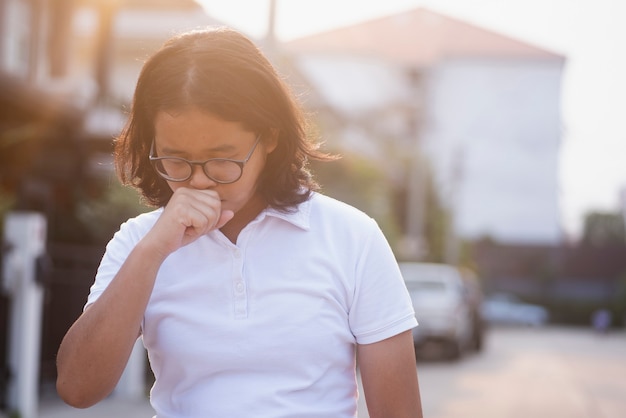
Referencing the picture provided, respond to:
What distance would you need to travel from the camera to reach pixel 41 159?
1789 centimetres

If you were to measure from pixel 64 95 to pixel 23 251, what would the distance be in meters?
7.76

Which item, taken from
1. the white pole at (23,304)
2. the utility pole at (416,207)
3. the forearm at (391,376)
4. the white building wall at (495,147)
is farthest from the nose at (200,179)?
the white building wall at (495,147)

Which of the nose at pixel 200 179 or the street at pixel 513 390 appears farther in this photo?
the street at pixel 513 390

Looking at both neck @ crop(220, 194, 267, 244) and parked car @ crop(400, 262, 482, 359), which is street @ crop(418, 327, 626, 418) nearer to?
parked car @ crop(400, 262, 482, 359)

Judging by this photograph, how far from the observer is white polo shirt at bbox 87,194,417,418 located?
224 cm

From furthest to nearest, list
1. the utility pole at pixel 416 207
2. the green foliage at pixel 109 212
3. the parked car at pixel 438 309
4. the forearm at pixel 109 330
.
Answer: the utility pole at pixel 416 207 → the parked car at pixel 438 309 → the green foliage at pixel 109 212 → the forearm at pixel 109 330

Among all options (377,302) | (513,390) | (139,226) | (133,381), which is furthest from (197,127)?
(513,390)

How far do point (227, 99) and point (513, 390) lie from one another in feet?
43.4

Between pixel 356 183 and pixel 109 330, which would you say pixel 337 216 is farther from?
pixel 356 183

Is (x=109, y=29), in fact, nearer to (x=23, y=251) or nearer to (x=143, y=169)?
(x=23, y=251)

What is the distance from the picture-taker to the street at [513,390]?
11.3 m

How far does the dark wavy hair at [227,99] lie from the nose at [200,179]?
0.13 m

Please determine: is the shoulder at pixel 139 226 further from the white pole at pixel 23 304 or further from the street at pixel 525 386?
the street at pixel 525 386

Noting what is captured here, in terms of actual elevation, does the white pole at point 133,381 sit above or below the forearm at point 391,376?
below
